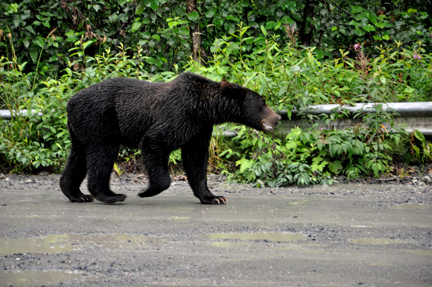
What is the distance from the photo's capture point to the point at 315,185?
6.69 m

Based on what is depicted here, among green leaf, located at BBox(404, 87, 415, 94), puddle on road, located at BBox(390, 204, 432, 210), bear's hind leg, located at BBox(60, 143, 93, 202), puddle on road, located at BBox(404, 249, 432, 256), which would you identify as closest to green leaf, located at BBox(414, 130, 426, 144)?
green leaf, located at BBox(404, 87, 415, 94)

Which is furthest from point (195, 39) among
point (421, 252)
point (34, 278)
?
point (34, 278)

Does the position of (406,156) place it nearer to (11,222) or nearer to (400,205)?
(400,205)

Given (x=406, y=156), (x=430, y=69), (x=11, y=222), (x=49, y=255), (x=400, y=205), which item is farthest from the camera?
(x=430, y=69)

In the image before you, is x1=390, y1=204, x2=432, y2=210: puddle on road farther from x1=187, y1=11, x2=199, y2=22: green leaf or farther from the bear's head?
x1=187, y1=11, x2=199, y2=22: green leaf

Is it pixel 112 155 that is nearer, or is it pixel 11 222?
pixel 11 222

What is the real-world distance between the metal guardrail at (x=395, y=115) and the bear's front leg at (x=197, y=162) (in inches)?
71.5

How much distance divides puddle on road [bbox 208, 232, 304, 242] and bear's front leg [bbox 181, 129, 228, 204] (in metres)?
1.79

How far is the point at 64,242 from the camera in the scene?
3.55 metres

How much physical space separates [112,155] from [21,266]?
2.87 m

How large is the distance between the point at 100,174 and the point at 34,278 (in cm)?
296

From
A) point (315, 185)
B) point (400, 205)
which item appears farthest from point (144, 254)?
point (315, 185)

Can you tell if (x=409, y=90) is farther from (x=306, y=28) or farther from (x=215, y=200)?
(x=215, y=200)

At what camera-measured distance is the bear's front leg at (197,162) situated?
18.7 feet
